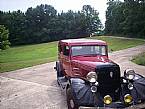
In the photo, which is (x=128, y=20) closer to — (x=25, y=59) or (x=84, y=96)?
(x=25, y=59)

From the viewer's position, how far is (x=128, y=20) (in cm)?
6400

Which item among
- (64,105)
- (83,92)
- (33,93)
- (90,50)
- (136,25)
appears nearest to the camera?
(83,92)

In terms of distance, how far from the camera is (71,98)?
8.92 meters

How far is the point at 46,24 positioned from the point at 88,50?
3281 inches

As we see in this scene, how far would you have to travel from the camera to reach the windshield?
38.2 ft

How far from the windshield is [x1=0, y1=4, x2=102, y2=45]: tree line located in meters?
72.2

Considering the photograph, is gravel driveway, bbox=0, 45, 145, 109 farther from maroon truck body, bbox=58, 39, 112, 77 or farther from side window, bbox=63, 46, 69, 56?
side window, bbox=63, 46, 69, 56

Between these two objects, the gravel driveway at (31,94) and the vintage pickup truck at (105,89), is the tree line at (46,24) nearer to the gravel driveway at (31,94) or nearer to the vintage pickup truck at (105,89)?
the gravel driveway at (31,94)

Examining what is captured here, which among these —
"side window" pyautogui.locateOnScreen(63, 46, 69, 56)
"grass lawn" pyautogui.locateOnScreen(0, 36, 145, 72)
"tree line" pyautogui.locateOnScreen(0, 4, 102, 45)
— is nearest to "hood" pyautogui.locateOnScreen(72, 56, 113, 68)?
"side window" pyautogui.locateOnScreen(63, 46, 69, 56)

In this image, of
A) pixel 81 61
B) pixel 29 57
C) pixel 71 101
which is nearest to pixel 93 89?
pixel 71 101

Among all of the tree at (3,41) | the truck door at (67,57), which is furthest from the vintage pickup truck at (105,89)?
the tree at (3,41)

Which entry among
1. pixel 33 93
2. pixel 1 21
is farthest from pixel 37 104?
pixel 1 21

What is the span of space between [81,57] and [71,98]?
2.84 meters

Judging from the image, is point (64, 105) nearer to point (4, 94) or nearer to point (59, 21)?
point (4, 94)
